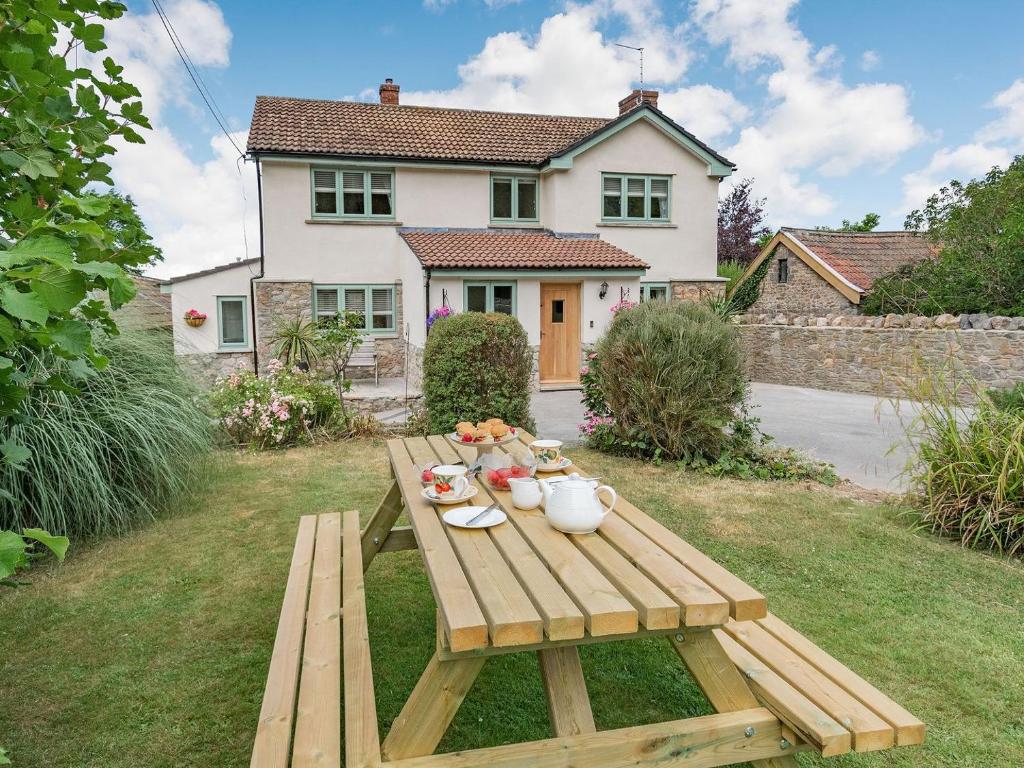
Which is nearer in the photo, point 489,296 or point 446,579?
point 446,579

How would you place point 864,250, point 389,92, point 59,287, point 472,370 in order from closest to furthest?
point 59,287
point 472,370
point 389,92
point 864,250

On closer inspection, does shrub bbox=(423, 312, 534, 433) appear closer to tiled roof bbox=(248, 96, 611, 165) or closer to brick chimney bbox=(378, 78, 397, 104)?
tiled roof bbox=(248, 96, 611, 165)

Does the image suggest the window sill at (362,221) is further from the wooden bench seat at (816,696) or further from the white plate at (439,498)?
the wooden bench seat at (816,696)

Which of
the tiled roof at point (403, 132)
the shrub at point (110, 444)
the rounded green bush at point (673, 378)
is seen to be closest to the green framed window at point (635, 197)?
the tiled roof at point (403, 132)

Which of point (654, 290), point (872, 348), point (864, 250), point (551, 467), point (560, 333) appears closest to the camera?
point (551, 467)

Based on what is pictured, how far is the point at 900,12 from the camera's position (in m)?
11.4

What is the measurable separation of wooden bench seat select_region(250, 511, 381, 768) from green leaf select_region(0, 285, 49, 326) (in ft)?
3.98

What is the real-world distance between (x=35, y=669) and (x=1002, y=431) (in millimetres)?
5883

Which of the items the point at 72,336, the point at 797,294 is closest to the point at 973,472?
the point at 72,336

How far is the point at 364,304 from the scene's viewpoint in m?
15.5

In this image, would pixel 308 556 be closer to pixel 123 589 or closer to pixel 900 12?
pixel 123 589

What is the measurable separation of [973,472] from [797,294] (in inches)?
652

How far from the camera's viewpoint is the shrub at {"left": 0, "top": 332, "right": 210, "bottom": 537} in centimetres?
446

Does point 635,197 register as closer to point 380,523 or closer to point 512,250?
point 512,250
